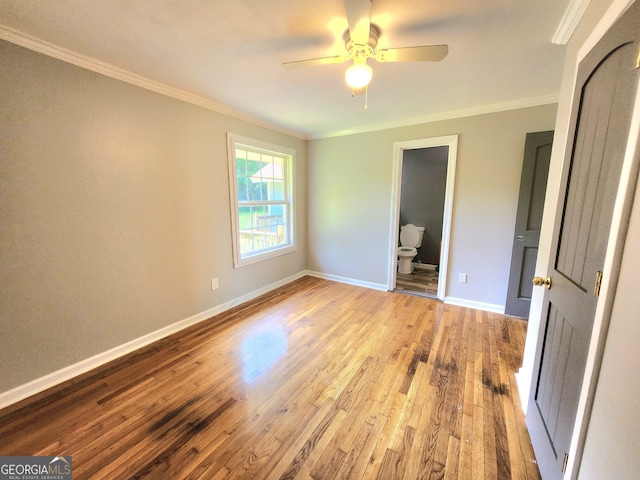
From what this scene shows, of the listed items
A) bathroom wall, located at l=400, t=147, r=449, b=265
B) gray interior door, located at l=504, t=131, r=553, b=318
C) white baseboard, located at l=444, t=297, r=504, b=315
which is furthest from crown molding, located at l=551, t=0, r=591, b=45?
bathroom wall, located at l=400, t=147, r=449, b=265

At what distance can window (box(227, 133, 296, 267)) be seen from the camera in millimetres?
3080

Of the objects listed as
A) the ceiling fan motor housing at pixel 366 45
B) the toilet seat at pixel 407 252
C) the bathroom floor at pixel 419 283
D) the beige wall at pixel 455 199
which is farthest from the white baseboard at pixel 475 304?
the ceiling fan motor housing at pixel 366 45

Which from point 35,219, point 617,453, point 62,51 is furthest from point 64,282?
point 617,453

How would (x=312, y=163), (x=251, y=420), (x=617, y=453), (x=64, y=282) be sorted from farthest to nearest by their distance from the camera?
1. (x=312, y=163)
2. (x=64, y=282)
3. (x=251, y=420)
4. (x=617, y=453)

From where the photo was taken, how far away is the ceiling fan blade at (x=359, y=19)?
3.67 ft

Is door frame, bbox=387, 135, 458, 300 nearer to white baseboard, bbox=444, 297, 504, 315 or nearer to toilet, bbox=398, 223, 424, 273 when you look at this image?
white baseboard, bbox=444, 297, 504, 315

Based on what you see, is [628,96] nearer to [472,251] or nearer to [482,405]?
[482,405]

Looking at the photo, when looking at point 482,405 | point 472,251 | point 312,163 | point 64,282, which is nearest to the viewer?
point 482,405

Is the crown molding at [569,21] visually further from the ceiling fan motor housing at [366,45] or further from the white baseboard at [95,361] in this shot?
the white baseboard at [95,361]

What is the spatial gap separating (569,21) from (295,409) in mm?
2758

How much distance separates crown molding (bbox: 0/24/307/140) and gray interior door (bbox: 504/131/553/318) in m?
3.14

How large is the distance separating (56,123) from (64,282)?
1109 millimetres

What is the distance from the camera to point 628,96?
0.81 metres

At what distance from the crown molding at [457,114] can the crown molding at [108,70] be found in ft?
5.00
